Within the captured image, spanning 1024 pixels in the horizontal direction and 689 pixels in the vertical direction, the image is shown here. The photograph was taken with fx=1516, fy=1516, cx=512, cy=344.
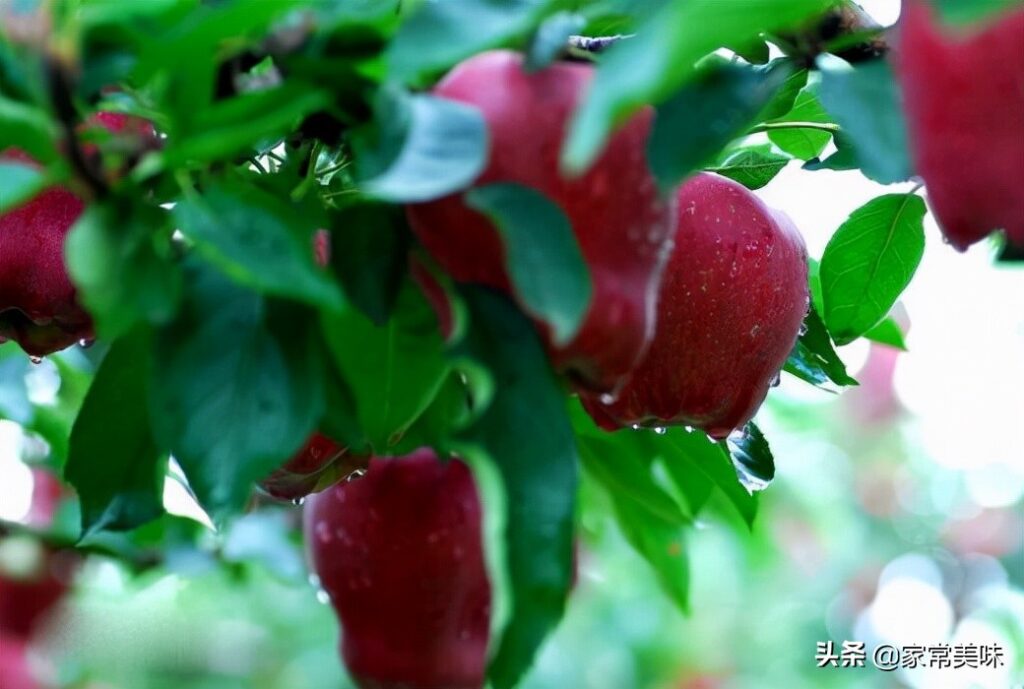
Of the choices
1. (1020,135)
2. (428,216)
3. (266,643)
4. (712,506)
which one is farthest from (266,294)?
(266,643)

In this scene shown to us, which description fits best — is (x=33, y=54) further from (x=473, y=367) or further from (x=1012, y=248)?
(x=1012, y=248)

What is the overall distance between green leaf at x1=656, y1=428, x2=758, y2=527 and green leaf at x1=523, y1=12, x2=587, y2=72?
35 cm

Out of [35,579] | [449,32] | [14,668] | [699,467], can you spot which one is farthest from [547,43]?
[35,579]

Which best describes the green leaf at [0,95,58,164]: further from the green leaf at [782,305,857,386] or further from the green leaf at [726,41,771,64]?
the green leaf at [782,305,857,386]

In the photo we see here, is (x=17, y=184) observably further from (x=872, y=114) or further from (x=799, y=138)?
(x=799, y=138)

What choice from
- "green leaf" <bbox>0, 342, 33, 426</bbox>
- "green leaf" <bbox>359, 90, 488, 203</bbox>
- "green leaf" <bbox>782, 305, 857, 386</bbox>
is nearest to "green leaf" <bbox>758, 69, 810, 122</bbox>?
→ "green leaf" <bbox>782, 305, 857, 386</bbox>

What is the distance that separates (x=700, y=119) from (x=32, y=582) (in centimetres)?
127

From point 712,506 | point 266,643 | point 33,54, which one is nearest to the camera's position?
point 33,54

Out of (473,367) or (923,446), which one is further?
(923,446)

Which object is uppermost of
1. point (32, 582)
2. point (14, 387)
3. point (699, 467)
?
point (699, 467)

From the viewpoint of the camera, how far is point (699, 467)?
2.56 ft

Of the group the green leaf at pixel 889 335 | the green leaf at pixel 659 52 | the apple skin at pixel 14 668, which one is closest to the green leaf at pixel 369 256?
the green leaf at pixel 659 52

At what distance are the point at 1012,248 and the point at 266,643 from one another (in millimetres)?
2464

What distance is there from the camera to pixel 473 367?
39 cm
